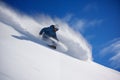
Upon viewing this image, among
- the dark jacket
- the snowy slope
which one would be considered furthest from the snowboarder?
the snowy slope

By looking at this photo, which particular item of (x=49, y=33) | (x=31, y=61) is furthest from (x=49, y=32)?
(x=31, y=61)

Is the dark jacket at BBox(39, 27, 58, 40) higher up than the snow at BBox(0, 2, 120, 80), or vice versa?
the dark jacket at BBox(39, 27, 58, 40)

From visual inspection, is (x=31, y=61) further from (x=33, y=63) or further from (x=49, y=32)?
(x=49, y=32)

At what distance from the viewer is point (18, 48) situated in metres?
1.53

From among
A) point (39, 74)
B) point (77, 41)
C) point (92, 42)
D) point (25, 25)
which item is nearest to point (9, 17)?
Answer: point (25, 25)

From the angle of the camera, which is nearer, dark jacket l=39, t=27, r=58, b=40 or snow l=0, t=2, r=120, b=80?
snow l=0, t=2, r=120, b=80

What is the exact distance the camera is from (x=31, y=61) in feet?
4.88

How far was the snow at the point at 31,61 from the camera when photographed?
1.33 metres

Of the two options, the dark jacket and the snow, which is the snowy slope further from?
the dark jacket

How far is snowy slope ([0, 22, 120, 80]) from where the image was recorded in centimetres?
132

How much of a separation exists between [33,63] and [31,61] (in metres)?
0.03

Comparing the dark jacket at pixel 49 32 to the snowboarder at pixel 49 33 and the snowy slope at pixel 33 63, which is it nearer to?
the snowboarder at pixel 49 33

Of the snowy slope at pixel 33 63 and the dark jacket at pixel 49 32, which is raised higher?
the dark jacket at pixel 49 32

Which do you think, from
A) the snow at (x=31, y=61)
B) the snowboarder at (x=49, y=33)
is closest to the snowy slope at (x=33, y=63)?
the snow at (x=31, y=61)
